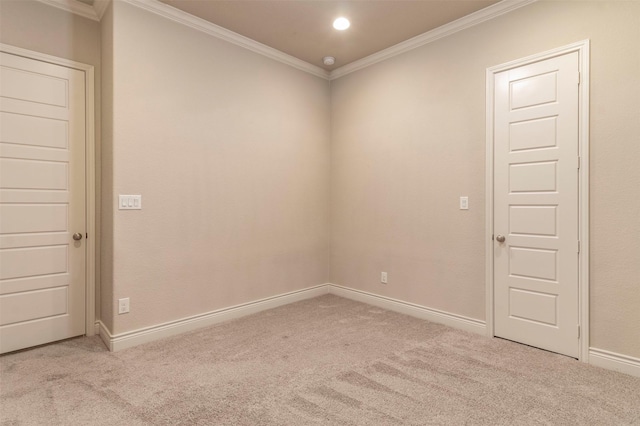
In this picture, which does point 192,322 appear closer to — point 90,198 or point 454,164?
point 90,198

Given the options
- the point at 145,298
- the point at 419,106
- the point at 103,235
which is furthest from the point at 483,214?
the point at 103,235

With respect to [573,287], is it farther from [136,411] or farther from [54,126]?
[54,126]

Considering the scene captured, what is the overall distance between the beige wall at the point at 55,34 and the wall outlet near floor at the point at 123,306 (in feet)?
1.60

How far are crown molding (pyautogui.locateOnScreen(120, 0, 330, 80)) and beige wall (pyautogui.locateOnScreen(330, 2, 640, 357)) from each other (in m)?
0.55

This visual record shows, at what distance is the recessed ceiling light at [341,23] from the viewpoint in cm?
330

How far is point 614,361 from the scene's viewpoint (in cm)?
256

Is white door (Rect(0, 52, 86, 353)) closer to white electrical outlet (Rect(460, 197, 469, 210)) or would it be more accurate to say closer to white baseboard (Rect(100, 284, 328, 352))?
white baseboard (Rect(100, 284, 328, 352))

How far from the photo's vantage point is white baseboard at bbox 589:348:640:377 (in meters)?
2.49

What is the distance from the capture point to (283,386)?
235 cm

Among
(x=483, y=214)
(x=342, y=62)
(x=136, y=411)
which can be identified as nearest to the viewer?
(x=136, y=411)

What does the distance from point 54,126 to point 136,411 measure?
2.37 m

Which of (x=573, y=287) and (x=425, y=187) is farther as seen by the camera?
(x=425, y=187)

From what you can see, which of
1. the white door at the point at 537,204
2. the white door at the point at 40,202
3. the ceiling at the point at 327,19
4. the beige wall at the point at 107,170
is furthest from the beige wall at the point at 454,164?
the white door at the point at 40,202

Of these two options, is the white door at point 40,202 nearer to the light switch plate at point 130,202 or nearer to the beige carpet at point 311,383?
the beige carpet at point 311,383
